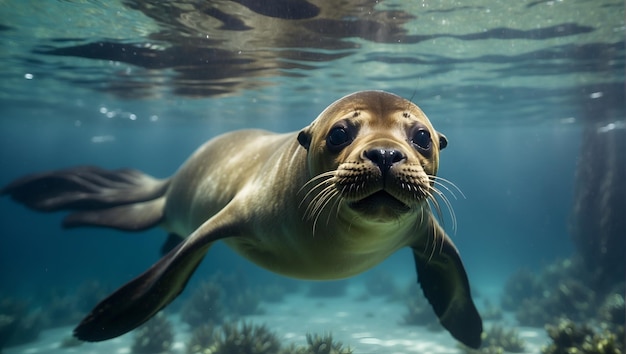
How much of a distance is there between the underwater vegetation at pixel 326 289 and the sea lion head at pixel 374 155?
17.2m

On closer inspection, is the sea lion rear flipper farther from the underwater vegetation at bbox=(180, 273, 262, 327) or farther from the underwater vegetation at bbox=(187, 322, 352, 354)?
the underwater vegetation at bbox=(180, 273, 262, 327)

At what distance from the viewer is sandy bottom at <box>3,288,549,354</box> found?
1007 cm

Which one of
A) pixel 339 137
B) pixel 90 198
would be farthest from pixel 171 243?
pixel 339 137

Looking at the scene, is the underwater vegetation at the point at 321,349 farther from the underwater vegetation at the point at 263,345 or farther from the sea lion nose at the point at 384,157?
the sea lion nose at the point at 384,157

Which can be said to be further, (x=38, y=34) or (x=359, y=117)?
(x=38, y=34)

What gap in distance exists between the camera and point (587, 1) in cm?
792

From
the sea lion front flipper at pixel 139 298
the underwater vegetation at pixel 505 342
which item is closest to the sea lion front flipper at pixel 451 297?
the sea lion front flipper at pixel 139 298

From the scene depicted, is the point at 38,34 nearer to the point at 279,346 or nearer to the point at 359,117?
the point at 279,346

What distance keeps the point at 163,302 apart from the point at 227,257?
4012 centimetres

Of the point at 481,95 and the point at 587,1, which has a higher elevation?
the point at 481,95

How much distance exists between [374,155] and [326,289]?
60.3 ft

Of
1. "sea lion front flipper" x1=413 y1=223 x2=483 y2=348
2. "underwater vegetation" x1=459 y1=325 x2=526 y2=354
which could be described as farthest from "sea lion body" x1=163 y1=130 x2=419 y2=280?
"underwater vegetation" x1=459 y1=325 x2=526 y2=354

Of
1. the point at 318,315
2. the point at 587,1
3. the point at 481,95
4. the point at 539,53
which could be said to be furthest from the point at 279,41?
the point at 481,95

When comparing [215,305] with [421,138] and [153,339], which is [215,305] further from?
[421,138]
